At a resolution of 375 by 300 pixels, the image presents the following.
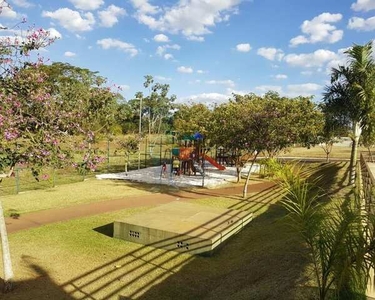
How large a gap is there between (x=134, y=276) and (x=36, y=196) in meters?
11.3

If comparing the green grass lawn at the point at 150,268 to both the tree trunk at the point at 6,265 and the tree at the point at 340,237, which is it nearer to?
the tree trunk at the point at 6,265

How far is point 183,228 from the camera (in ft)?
35.3

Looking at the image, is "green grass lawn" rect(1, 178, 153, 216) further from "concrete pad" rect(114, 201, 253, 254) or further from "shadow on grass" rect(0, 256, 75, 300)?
"shadow on grass" rect(0, 256, 75, 300)

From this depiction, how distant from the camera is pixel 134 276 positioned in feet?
27.4

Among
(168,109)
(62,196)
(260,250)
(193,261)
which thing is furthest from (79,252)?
(168,109)

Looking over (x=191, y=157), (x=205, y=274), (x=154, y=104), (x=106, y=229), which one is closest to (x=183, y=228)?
(x=205, y=274)

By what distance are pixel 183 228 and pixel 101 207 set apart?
6.26 metres

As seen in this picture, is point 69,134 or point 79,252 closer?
point 69,134

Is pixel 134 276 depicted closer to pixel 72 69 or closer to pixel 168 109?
pixel 72 69

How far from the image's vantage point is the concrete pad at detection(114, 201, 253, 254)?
10.0m

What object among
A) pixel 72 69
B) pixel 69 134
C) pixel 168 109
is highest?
pixel 72 69

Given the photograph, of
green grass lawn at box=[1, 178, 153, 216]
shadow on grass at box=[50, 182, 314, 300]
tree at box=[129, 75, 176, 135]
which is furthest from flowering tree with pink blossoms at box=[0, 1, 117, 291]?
tree at box=[129, 75, 176, 135]

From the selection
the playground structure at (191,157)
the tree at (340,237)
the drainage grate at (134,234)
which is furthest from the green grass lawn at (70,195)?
the tree at (340,237)

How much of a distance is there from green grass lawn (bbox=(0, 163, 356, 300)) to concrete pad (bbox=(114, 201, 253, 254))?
282mm
